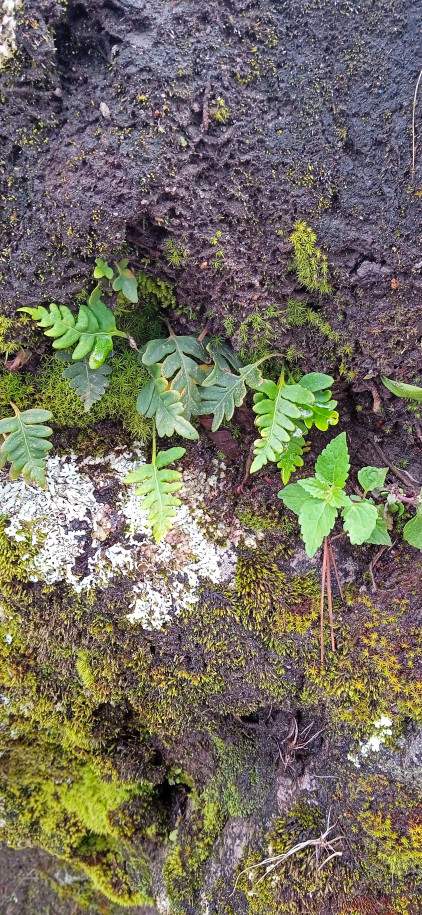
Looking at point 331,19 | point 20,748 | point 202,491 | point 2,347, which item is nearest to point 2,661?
point 20,748

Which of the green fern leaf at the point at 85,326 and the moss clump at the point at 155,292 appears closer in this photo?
the green fern leaf at the point at 85,326

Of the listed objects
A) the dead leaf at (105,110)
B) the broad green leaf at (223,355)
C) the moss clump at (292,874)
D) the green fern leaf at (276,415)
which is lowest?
the moss clump at (292,874)

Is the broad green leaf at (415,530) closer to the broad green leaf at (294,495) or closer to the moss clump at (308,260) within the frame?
the broad green leaf at (294,495)

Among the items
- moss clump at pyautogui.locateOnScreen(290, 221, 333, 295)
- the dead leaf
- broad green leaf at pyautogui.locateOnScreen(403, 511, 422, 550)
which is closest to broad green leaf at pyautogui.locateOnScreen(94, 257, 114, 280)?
the dead leaf

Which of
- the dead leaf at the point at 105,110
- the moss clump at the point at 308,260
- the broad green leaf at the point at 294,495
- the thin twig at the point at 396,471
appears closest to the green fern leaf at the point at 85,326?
the dead leaf at the point at 105,110

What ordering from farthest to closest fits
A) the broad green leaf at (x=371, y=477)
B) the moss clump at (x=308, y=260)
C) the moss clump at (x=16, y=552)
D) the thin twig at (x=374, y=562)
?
the moss clump at (x=16, y=552)
the thin twig at (x=374, y=562)
the broad green leaf at (x=371, y=477)
the moss clump at (x=308, y=260)

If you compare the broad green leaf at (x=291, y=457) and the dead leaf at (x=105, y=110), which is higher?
the dead leaf at (x=105, y=110)

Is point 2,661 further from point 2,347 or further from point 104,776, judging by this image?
point 2,347

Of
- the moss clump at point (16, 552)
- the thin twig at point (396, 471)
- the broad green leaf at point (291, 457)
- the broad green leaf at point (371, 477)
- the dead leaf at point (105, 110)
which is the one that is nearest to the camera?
the dead leaf at point (105, 110)
